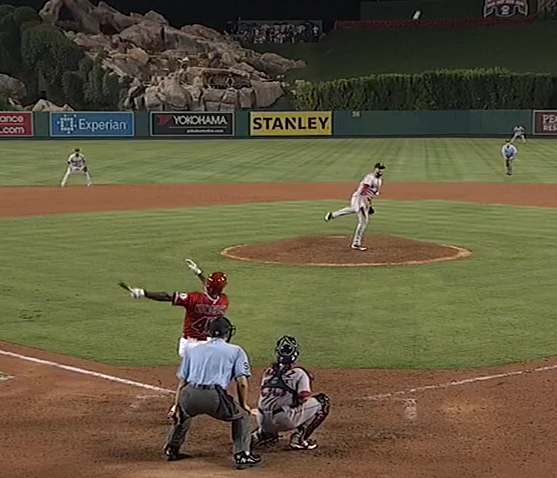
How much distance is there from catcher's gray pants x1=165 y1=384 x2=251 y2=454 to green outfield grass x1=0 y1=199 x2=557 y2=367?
401cm

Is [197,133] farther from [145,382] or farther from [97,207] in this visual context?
[145,382]

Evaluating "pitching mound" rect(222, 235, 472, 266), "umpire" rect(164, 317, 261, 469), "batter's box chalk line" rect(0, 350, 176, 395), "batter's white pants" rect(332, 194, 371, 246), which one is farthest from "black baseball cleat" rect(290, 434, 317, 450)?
"batter's white pants" rect(332, 194, 371, 246)

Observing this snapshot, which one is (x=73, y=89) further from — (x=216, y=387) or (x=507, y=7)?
(x=216, y=387)

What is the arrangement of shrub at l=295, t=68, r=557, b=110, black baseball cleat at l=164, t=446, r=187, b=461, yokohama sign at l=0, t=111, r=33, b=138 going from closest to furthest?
black baseball cleat at l=164, t=446, r=187, b=461, yokohama sign at l=0, t=111, r=33, b=138, shrub at l=295, t=68, r=557, b=110

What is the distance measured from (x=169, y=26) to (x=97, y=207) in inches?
2623

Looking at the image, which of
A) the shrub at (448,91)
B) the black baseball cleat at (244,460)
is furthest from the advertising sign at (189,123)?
the black baseball cleat at (244,460)

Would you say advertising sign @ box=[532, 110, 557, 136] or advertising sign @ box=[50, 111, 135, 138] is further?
advertising sign @ box=[50, 111, 135, 138]

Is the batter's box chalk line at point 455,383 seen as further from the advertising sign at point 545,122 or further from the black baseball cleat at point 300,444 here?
the advertising sign at point 545,122

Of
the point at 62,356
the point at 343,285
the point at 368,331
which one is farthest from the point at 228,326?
the point at 343,285

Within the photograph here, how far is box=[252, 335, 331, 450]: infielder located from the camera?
9.38 metres

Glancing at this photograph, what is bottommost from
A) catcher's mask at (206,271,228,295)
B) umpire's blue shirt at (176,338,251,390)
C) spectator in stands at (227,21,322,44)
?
umpire's blue shirt at (176,338,251,390)

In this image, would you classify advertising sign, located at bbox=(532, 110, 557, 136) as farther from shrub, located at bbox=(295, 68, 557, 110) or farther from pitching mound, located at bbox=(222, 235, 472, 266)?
pitching mound, located at bbox=(222, 235, 472, 266)

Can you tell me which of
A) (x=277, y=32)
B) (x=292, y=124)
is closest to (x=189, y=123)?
(x=292, y=124)

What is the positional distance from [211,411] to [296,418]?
95 centimetres
